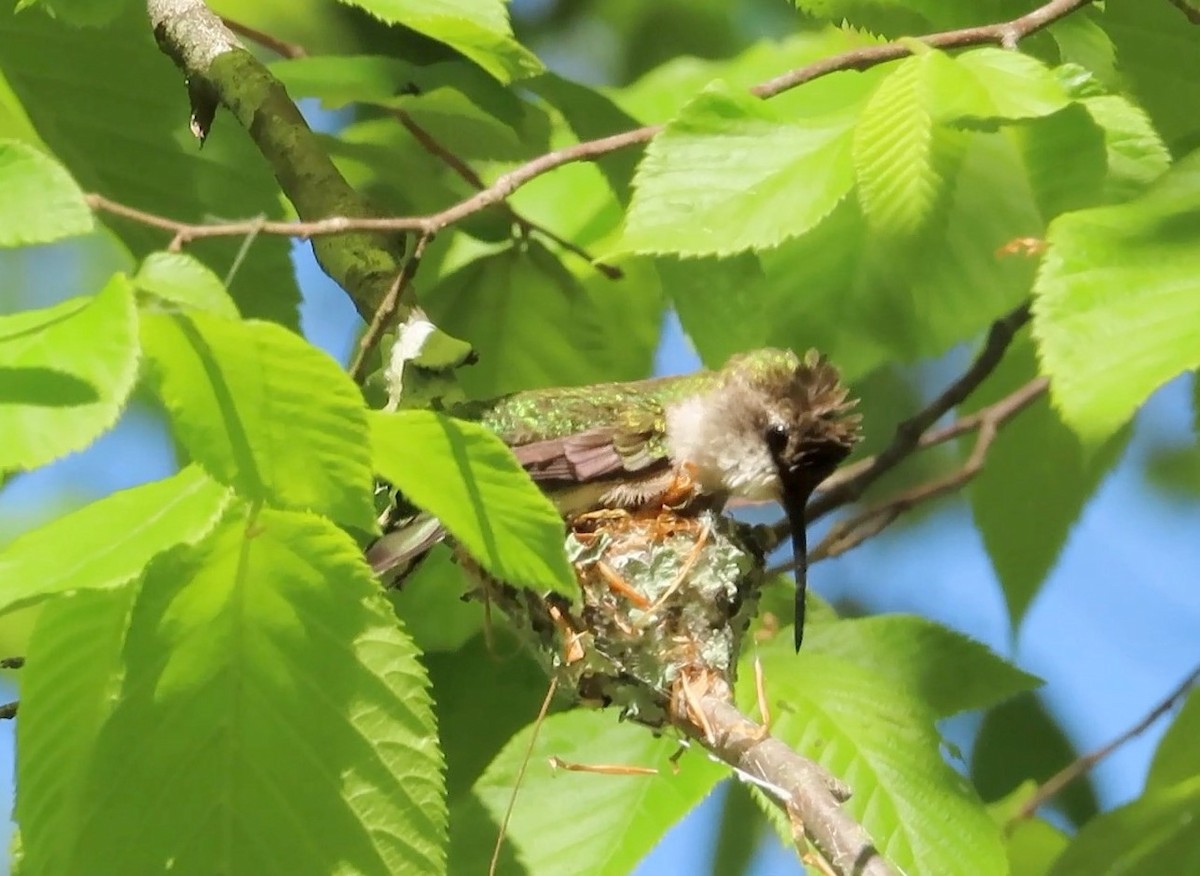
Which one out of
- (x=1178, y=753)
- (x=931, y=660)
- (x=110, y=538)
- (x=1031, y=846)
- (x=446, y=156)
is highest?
(x=110, y=538)

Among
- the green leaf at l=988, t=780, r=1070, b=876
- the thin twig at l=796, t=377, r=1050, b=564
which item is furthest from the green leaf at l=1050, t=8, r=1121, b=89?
the green leaf at l=988, t=780, r=1070, b=876

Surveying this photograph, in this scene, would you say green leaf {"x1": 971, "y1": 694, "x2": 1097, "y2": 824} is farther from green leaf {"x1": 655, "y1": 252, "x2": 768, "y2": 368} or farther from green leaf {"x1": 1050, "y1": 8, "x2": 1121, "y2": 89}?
green leaf {"x1": 1050, "y1": 8, "x2": 1121, "y2": 89}

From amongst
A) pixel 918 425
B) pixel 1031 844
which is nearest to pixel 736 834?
pixel 1031 844

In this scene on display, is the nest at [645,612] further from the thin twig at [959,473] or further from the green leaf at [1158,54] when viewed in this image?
the green leaf at [1158,54]

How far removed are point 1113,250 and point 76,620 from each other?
65 centimetres

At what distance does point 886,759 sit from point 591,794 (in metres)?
0.28

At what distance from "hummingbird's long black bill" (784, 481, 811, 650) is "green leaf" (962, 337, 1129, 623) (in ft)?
1.12

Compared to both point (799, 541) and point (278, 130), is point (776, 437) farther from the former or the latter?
point (278, 130)

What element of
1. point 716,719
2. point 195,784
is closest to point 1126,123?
point 716,719

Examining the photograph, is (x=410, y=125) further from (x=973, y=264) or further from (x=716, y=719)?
(x=716, y=719)

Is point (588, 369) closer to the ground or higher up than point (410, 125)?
closer to the ground

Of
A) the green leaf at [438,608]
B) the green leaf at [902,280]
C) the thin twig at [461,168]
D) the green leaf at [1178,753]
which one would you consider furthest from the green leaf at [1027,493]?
the green leaf at [438,608]

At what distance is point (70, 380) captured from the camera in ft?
1.93

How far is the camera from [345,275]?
1.14 metres
